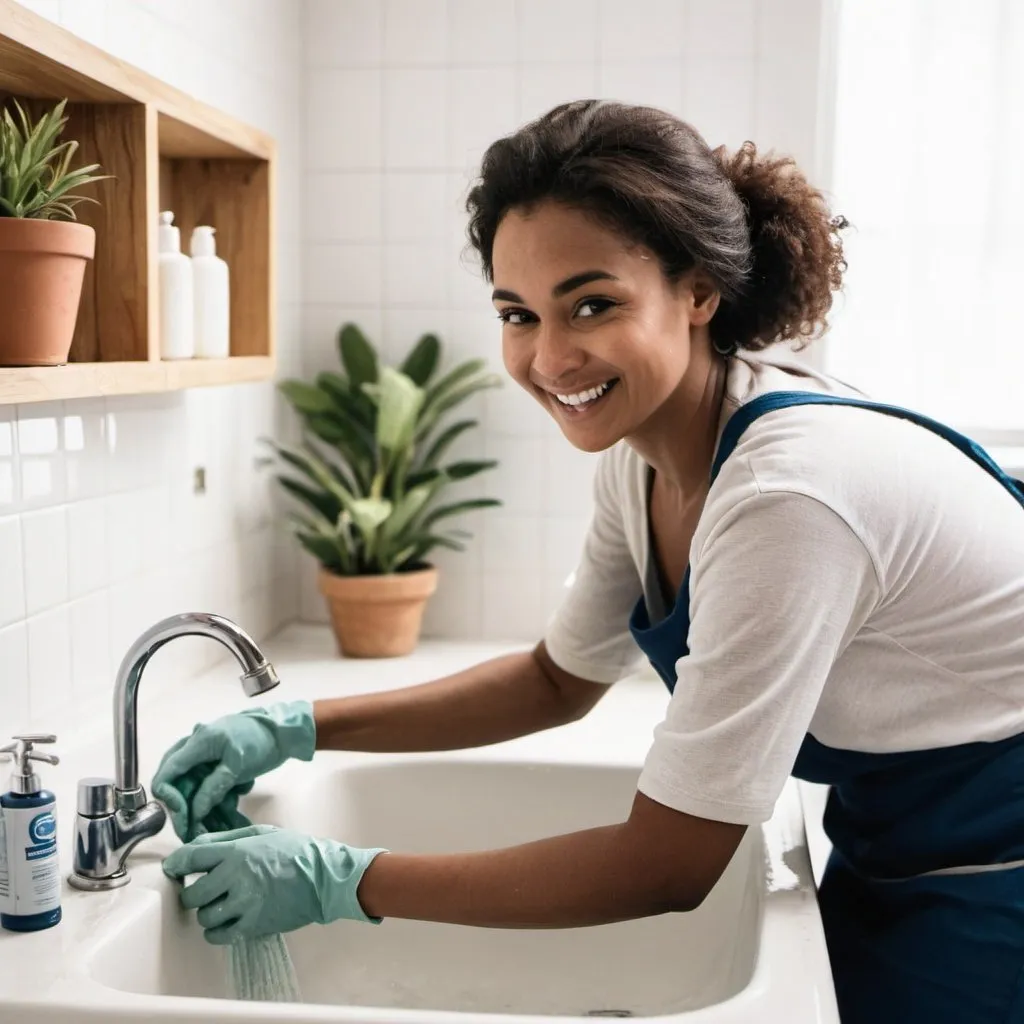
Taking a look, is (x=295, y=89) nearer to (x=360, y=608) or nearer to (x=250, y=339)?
(x=250, y=339)

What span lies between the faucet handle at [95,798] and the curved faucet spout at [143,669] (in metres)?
0.02

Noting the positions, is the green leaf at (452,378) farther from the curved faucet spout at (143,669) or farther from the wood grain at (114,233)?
the curved faucet spout at (143,669)

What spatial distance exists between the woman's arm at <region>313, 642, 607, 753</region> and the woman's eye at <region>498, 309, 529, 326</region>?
445 mm

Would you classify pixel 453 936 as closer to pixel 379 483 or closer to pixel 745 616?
pixel 745 616

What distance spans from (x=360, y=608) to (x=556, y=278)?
111 cm

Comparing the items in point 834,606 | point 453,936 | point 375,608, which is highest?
point 834,606

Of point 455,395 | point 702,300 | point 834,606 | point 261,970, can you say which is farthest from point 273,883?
point 455,395

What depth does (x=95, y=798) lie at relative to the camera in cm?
113

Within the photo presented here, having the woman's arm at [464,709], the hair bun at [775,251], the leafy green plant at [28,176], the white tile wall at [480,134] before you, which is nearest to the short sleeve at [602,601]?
the woman's arm at [464,709]

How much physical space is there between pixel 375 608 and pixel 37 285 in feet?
3.49

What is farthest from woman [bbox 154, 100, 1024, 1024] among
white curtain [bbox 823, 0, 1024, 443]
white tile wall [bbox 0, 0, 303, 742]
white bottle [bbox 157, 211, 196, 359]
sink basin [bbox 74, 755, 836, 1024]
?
white curtain [bbox 823, 0, 1024, 443]

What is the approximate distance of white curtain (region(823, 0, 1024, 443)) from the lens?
7.18 ft

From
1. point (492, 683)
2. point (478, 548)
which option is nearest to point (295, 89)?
point (478, 548)

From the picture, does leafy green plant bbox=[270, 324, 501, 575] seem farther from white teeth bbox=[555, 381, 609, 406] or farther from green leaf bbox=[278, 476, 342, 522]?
white teeth bbox=[555, 381, 609, 406]
